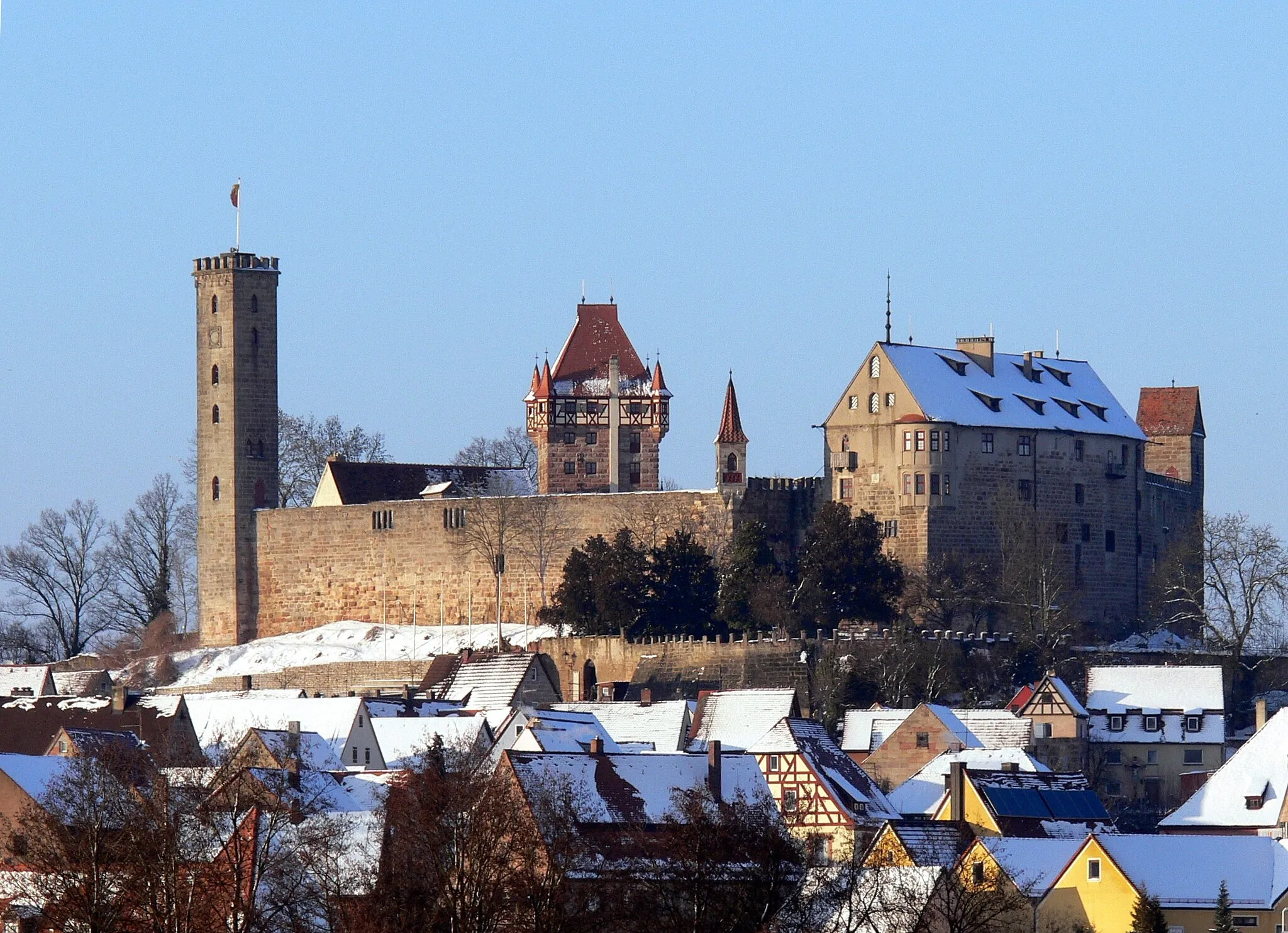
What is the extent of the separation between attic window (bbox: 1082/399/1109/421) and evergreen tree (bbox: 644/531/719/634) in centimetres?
1138

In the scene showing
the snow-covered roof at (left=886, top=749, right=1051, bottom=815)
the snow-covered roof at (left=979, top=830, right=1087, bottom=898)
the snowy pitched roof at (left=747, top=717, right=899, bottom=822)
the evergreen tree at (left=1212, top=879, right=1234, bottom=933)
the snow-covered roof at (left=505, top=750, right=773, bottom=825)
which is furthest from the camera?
the snow-covered roof at (left=886, top=749, right=1051, bottom=815)

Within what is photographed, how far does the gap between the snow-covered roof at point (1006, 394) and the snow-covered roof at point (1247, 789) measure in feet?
67.6

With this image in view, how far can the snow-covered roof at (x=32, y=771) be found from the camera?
2448 inches

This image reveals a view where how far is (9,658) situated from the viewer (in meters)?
112

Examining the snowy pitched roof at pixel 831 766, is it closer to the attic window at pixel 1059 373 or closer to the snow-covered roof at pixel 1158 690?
the snow-covered roof at pixel 1158 690

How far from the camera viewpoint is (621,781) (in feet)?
212

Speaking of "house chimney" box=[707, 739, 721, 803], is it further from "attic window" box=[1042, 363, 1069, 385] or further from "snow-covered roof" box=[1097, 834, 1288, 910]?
"attic window" box=[1042, 363, 1069, 385]

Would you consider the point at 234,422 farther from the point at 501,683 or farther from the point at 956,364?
the point at 956,364

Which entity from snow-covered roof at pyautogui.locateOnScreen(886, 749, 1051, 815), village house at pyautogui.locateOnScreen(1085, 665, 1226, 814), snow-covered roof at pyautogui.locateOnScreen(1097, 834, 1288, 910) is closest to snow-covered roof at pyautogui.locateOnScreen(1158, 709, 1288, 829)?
snow-covered roof at pyautogui.locateOnScreen(886, 749, 1051, 815)

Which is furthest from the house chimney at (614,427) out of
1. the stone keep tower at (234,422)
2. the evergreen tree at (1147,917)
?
the evergreen tree at (1147,917)

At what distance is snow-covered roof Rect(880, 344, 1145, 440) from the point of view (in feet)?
309

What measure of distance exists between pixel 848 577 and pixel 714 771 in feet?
81.4

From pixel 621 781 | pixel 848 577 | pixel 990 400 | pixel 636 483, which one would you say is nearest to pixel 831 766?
pixel 621 781

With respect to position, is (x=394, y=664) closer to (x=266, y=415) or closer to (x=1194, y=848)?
(x=266, y=415)
